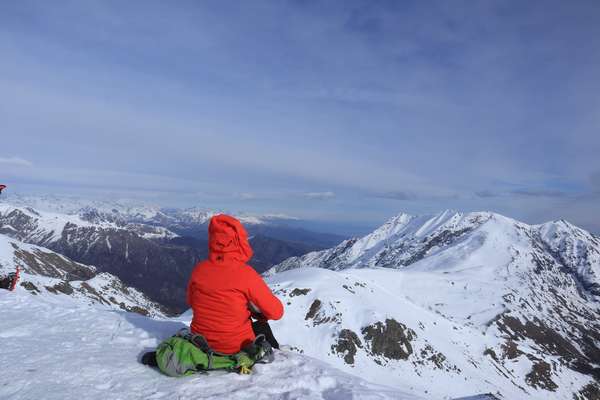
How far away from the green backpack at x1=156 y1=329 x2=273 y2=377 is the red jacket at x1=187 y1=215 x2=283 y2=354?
0.28 m

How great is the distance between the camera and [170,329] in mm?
10805

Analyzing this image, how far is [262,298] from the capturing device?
7461mm

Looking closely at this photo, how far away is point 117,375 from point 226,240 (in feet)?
10.9

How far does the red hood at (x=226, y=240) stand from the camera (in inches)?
285

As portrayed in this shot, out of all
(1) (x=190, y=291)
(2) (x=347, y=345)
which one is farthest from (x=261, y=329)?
(2) (x=347, y=345)

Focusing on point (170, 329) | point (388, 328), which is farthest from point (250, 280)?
point (388, 328)

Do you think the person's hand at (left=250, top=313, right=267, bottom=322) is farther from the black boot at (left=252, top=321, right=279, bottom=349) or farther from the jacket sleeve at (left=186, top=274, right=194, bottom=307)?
the jacket sleeve at (left=186, top=274, right=194, bottom=307)

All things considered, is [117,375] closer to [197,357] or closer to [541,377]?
[197,357]

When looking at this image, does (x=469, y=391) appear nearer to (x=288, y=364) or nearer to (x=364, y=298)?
(x=364, y=298)

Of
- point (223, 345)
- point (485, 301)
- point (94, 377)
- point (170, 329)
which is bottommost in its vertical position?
point (485, 301)

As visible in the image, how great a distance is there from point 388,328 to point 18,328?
180 ft

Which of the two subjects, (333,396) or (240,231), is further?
(240,231)

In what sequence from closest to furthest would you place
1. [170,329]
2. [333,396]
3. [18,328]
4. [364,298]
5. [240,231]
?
1. [333,396]
2. [240,231]
3. [18,328]
4. [170,329]
5. [364,298]

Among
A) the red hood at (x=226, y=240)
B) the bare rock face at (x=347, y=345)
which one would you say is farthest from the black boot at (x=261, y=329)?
the bare rock face at (x=347, y=345)
